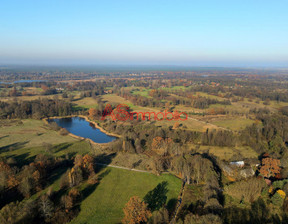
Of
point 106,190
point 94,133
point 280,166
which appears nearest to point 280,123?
point 280,166

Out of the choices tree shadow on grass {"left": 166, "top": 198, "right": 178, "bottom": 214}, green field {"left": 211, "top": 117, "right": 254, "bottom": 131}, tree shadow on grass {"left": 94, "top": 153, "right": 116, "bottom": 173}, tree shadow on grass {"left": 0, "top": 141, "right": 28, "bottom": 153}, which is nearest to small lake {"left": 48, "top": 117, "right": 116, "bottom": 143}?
tree shadow on grass {"left": 94, "top": 153, "right": 116, "bottom": 173}

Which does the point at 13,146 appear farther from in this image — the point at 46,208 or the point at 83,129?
the point at 46,208

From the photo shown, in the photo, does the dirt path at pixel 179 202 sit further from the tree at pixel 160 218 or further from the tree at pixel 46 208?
the tree at pixel 46 208

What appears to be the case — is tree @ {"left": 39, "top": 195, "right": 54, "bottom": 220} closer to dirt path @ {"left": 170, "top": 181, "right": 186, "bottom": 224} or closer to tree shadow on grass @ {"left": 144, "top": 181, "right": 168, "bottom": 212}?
tree shadow on grass @ {"left": 144, "top": 181, "right": 168, "bottom": 212}

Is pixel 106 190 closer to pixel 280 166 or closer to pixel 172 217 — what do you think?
pixel 172 217

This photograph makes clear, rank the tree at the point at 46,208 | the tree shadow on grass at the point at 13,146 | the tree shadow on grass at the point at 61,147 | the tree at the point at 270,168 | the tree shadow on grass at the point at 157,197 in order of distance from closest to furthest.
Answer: the tree at the point at 46,208 < the tree shadow on grass at the point at 157,197 < the tree at the point at 270,168 < the tree shadow on grass at the point at 13,146 < the tree shadow on grass at the point at 61,147

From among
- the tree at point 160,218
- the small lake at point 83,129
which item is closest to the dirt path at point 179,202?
the tree at point 160,218
